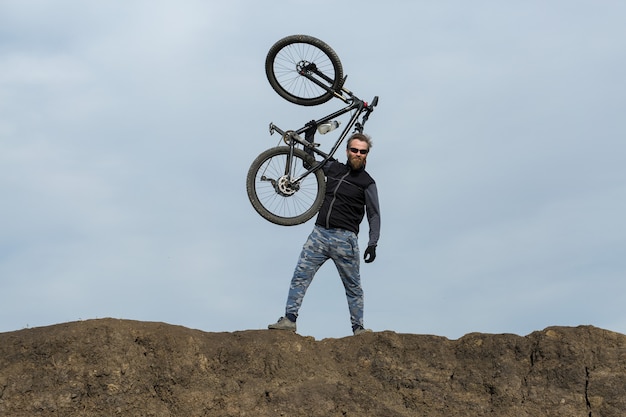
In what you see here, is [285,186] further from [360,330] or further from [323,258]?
[360,330]

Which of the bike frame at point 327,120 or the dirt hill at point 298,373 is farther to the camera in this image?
the bike frame at point 327,120

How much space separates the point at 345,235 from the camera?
10789 mm

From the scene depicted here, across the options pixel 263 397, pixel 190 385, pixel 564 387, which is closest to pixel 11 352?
pixel 190 385

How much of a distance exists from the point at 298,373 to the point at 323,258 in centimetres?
156

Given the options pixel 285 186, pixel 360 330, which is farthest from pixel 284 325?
pixel 285 186

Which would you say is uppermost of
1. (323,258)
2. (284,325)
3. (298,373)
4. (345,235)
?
(345,235)

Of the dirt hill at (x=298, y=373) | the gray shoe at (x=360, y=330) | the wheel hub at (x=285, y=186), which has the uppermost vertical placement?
the wheel hub at (x=285, y=186)

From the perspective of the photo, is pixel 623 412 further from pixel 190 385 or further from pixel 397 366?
pixel 190 385

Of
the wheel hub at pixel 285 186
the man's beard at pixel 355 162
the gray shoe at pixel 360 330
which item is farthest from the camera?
the wheel hub at pixel 285 186

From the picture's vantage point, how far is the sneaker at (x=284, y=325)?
1076 centimetres

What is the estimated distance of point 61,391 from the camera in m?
9.50

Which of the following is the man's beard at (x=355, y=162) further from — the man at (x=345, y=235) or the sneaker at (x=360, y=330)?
the sneaker at (x=360, y=330)

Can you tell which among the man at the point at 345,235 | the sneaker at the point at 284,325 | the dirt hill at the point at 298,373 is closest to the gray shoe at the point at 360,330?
the man at the point at 345,235

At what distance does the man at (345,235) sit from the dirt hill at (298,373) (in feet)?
1.65
